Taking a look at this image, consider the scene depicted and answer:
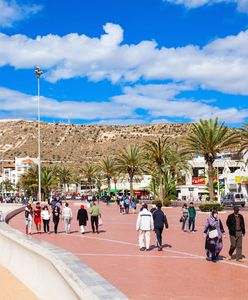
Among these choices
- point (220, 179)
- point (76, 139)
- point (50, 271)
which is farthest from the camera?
point (76, 139)

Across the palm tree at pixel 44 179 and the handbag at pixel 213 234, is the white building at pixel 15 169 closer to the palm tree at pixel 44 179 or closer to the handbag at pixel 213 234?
the palm tree at pixel 44 179

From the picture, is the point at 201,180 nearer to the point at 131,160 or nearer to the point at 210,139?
the point at 131,160

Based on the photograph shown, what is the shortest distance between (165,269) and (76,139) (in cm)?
13795

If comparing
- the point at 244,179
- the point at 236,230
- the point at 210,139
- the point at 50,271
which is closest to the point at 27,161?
the point at 244,179

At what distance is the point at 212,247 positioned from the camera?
1245cm

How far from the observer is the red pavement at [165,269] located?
8.52 meters

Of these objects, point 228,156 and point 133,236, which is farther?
point 228,156

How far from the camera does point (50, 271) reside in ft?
26.9

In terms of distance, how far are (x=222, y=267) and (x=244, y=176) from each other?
55703 mm

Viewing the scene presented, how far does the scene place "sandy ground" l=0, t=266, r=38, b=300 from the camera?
972cm

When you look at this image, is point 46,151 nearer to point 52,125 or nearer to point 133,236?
point 52,125

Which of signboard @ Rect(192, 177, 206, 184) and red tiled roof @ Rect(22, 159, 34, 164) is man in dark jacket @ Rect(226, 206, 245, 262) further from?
red tiled roof @ Rect(22, 159, 34, 164)

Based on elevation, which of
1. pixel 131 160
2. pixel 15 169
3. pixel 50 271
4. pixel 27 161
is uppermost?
pixel 27 161

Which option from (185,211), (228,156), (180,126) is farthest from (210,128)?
(180,126)
